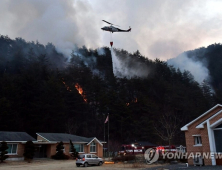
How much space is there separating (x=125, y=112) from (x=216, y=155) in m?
46.9

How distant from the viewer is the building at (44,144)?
3350 centimetres

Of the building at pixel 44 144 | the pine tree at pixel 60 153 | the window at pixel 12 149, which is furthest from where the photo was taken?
the pine tree at pixel 60 153

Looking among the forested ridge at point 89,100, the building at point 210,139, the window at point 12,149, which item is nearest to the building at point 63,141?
the window at point 12,149

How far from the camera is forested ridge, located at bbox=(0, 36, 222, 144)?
5669 cm

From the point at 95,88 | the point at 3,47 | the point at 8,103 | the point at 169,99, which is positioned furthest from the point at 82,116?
the point at 3,47

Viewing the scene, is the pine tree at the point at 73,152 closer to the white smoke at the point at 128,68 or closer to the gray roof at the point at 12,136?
the gray roof at the point at 12,136

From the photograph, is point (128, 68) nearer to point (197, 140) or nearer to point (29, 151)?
point (29, 151)

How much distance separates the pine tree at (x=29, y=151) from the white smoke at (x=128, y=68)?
54673 mm

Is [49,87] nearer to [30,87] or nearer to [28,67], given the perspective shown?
[30,87]

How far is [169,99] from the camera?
233 feet

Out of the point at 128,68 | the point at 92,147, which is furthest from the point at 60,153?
the point at 128,68

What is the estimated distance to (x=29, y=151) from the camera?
32.4 m

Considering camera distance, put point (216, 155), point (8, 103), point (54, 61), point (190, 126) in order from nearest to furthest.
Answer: point (216, 155) → point (190, 126) → point (8, 103) → point (54, 61)

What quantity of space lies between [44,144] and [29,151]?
536cm
